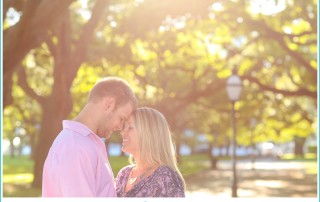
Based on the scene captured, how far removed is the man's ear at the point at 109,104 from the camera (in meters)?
3.43

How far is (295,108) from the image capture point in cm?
3144

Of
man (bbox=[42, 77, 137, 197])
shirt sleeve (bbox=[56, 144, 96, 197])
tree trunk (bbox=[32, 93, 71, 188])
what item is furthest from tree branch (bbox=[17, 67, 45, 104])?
shirt sleeve (bbox=[56, 144, 96, 197])

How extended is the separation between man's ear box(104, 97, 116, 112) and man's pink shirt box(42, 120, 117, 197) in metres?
0.17

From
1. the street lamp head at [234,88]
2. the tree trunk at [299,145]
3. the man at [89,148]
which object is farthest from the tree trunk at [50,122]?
the tree trunk at [299,145]

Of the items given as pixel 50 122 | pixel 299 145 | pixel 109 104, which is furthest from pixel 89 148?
pixel 299 145

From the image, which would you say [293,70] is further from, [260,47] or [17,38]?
[17,38]

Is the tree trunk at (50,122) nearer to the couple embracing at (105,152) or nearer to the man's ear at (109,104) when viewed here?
the couple embracing at (105,152)

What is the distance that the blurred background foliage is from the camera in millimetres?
12867

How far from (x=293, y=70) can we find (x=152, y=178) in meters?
19.8

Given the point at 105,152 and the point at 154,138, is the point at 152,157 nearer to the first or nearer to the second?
the point at 154,138

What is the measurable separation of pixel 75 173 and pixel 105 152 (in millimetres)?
314

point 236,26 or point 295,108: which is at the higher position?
point 236,26

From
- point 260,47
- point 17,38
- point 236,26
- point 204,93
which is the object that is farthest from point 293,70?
point 17,38

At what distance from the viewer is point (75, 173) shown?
10.3 feet
